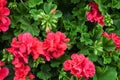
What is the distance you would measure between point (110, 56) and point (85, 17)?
0.33m

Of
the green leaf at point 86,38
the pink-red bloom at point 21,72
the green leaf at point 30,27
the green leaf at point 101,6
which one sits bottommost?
the pink-red bloom at point 21,72

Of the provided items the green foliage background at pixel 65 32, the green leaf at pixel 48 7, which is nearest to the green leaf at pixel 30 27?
the green foliage background at pixel 65 32

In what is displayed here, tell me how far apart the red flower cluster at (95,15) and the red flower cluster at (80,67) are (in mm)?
411

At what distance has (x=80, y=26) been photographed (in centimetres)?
264

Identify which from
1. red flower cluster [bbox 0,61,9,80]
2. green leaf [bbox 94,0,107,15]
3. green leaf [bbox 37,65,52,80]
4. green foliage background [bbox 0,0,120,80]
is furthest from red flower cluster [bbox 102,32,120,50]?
red flower cluster [bbox 0,61,9,80]

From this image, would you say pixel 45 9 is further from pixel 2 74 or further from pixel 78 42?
pixel 2 74

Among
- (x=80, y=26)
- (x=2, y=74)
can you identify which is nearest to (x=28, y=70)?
(x=2, y=74)

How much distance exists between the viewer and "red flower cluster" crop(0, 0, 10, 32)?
2.46 metres

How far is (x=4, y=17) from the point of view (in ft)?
8.20

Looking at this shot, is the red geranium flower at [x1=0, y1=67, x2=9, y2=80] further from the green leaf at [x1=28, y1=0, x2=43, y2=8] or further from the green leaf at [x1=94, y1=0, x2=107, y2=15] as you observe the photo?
the green leaf at [x1=94, y1=0, x2=107, y2=15]

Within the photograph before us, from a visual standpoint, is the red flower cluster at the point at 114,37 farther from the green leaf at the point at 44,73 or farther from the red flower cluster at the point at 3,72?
the red flower cluster at the point at 3,72

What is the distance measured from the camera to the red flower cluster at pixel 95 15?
2.66 metres

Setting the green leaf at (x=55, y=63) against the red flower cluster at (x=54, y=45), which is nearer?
the red flower cluster at (x=54, y=45)

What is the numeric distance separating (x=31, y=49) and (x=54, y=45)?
0.14m
